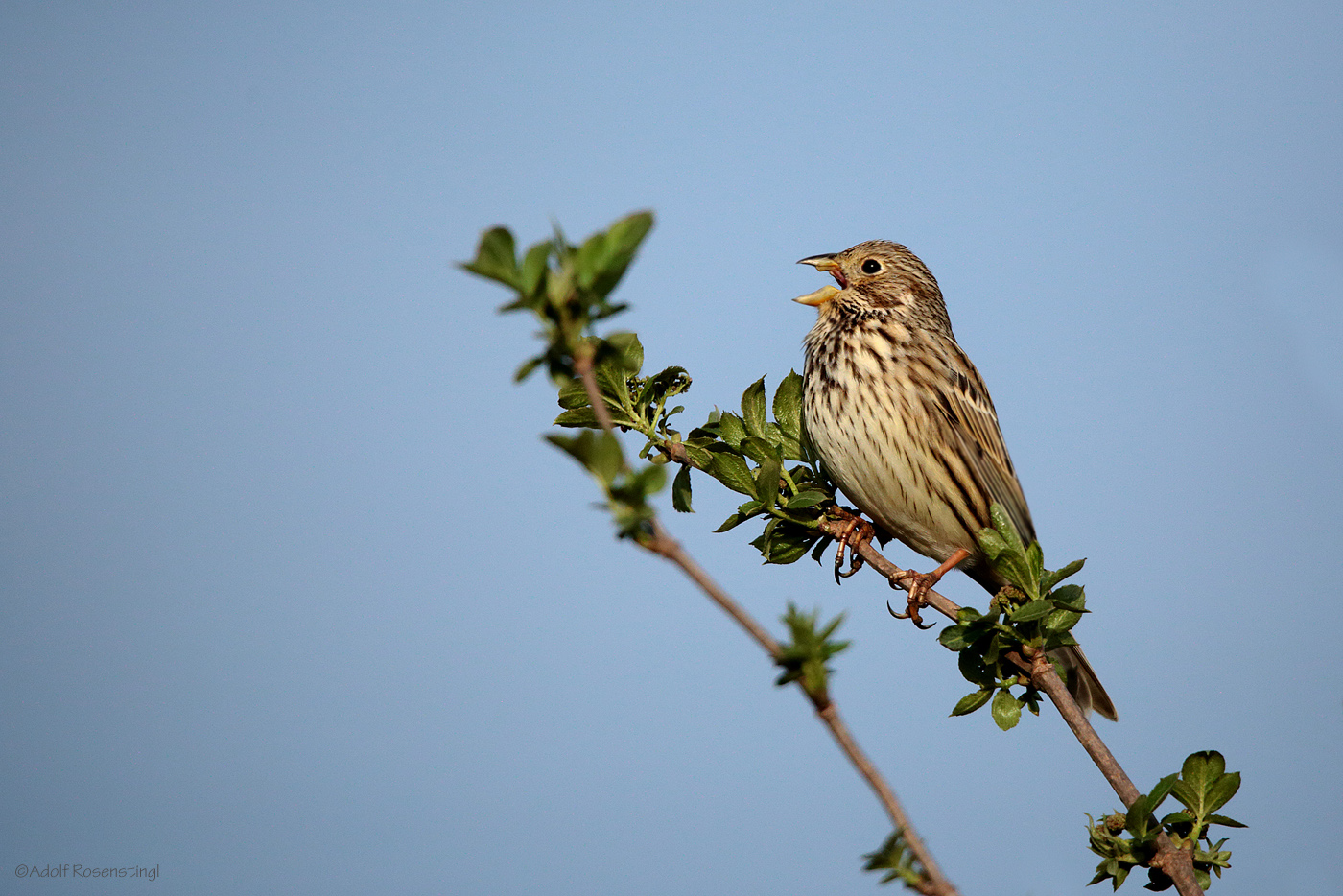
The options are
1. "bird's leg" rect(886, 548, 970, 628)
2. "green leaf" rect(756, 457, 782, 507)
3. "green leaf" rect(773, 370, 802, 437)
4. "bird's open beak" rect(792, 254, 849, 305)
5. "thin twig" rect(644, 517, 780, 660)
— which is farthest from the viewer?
"bird's open beak" rect(792, 254, 849, 305)

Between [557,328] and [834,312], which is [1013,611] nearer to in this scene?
[557,328]

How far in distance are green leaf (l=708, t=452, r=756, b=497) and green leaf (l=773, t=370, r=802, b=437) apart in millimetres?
586

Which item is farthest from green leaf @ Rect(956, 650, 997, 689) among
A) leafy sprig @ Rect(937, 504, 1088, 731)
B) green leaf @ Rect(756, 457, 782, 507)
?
green leaf @ Rect(756, 457, 782, 507)

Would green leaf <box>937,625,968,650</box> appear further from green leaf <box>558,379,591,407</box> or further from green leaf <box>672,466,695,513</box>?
Answer: green leaf <box>558,379,591,407</box>

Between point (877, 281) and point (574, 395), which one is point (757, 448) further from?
point (877, 281)

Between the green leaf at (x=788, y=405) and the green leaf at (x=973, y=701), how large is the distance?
1.14 metres

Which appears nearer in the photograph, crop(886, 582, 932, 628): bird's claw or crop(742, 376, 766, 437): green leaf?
crop(742, 376, 766, 437): green leaf

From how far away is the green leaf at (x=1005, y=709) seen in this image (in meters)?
3.40

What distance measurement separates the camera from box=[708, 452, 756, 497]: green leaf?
11.5 ft

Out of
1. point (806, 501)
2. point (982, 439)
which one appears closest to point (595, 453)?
point (806, 501)

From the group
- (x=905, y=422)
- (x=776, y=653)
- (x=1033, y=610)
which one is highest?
(x=905, y=422)

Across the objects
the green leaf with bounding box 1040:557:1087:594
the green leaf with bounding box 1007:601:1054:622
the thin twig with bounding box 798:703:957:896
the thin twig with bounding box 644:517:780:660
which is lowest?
the thin twig with bounding box 798:703:957:896

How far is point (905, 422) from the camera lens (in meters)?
5.59

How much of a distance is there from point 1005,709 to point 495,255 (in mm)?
2440
